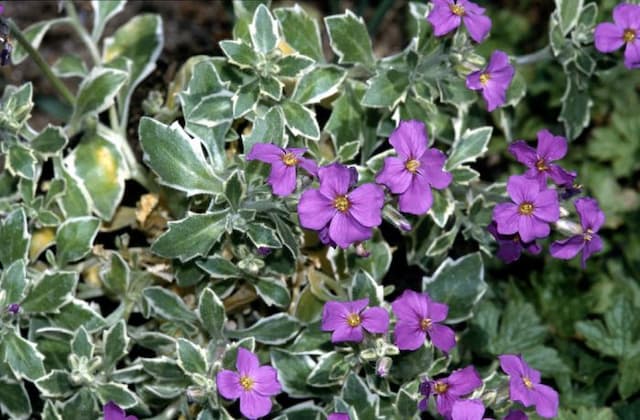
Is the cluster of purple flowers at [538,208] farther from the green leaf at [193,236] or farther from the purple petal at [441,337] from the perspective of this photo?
the green leaf at [193,236]

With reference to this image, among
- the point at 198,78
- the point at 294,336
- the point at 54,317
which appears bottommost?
the point at 294,336

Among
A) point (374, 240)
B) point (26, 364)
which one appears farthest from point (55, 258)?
point (374, 240)

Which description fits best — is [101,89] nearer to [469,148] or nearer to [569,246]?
[469,148]

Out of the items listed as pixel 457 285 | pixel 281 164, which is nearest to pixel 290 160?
pixel 281 164

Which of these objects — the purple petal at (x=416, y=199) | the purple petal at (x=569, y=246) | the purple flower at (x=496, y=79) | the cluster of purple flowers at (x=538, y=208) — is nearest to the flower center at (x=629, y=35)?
the purple flower at (x=496, y=79)

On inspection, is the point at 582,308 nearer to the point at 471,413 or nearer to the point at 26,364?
the point at 471,413

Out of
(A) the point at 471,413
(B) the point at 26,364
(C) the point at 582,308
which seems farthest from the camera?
(C) the point at 582,308
